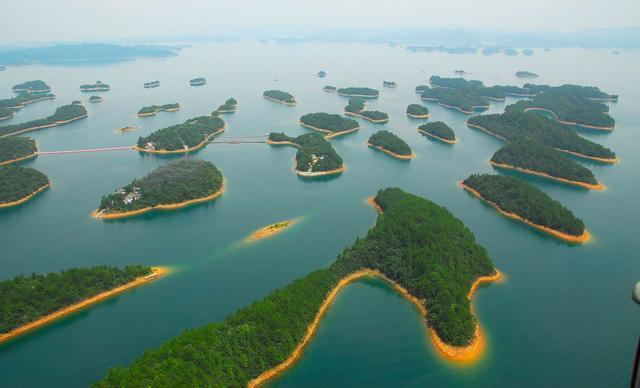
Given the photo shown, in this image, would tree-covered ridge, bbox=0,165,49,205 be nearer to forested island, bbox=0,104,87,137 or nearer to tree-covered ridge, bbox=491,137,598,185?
forested island, bbox=0,104,87,137

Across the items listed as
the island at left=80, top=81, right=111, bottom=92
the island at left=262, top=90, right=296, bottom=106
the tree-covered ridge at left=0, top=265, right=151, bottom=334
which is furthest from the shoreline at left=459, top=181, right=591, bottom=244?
the island at left=80, top=81, right=111, bottom=92

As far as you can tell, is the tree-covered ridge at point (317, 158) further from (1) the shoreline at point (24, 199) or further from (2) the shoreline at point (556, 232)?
(1) the shoreline at point (24, 199)

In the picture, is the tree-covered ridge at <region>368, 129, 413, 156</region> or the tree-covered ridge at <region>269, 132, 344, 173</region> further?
the tree-covered ridge at <region>368, 129, 413, 156</region>

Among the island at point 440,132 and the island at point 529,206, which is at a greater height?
the island at point 529,206

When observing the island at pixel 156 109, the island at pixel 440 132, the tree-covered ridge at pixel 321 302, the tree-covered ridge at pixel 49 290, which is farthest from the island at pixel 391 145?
the island at pixel 156 109

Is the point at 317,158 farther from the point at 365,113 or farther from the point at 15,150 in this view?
the point at 15,150

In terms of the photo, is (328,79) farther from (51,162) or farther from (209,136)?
(51,162)

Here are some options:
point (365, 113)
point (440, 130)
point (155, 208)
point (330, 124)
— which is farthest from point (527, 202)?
point (365, 113)
